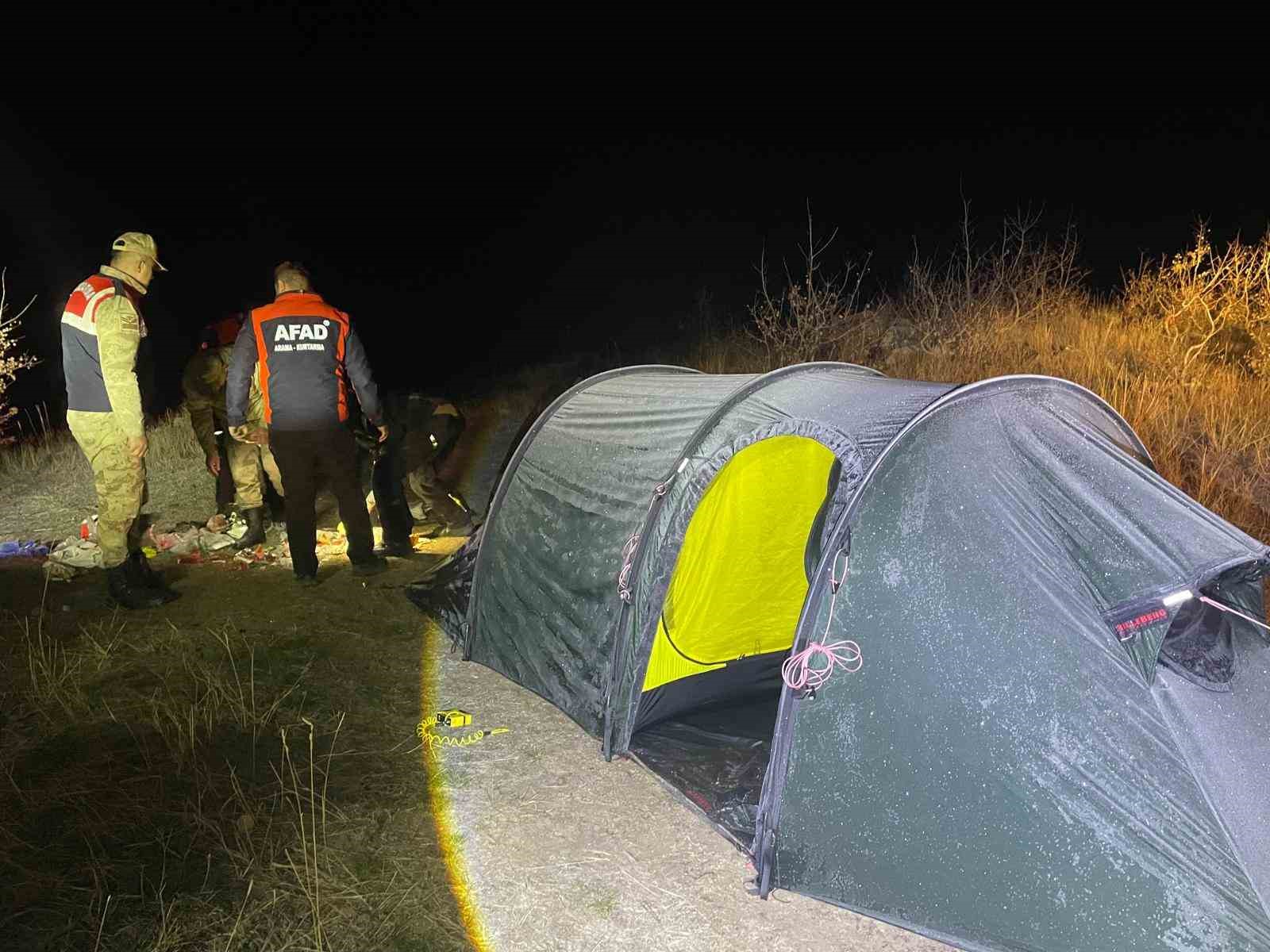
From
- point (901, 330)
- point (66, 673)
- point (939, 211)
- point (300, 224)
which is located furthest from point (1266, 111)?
point (66, 673)

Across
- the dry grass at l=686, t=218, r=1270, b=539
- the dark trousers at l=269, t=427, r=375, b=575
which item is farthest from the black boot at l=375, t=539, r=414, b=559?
the dry grass at l=686, t=218, r=1270, b=539

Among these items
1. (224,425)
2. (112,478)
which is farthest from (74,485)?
(112,478)

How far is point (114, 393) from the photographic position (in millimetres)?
5805

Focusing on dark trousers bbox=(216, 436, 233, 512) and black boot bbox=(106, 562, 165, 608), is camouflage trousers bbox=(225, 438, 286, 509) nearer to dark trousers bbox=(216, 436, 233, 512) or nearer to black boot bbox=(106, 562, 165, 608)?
dark trousers bbox=(216, 436, 233, 512)

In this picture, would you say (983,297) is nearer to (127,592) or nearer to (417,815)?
(127,592)

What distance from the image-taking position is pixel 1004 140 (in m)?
43.0

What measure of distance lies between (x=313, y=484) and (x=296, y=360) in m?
0.82

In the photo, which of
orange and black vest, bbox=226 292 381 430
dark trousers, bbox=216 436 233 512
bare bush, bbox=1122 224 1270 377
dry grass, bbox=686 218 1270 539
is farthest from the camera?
bare bush, bbox=1122 224 1270 377

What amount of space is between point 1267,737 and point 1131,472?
100cm

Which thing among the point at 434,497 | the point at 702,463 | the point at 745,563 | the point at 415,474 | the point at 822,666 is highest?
the point at 702,463

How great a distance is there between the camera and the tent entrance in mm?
4562

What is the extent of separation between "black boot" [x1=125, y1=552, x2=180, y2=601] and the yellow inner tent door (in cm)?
348

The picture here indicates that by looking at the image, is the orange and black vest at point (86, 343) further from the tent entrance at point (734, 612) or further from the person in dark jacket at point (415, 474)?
the tent entrance at point (734, 612)

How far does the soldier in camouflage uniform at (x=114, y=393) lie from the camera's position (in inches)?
226
